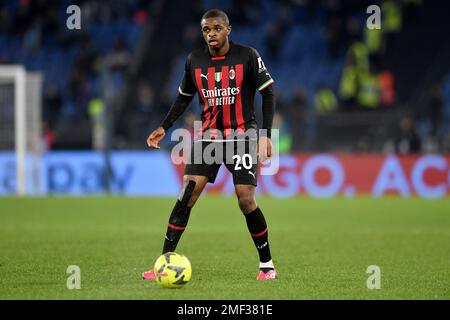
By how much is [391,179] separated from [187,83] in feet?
44.2

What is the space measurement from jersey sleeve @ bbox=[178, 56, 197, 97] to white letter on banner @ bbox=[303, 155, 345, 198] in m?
13.0

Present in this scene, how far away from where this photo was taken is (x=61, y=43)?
92.4 feet

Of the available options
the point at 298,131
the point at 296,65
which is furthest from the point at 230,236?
the point at 296,65

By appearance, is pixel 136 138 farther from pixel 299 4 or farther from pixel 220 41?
pixel 220 41

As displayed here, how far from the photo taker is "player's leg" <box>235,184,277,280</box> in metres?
7.53

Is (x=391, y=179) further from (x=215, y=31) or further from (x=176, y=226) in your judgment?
(x=215, y=31)

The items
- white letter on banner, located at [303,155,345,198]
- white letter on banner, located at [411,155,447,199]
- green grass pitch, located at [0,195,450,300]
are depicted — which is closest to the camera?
green grass pitch, located at [0,195,450,300]

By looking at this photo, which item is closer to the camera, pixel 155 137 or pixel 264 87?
pixel 264 87

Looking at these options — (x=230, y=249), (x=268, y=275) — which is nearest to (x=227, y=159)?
(x=268, y=275)

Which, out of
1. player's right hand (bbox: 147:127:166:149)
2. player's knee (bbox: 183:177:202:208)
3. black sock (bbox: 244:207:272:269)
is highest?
player's right hand (bbox: 147:127:166:149)

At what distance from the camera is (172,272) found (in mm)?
6855

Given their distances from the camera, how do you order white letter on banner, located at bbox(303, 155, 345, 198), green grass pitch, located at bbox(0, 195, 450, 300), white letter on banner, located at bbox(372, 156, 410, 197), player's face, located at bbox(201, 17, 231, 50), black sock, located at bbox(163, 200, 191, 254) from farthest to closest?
white letter on banner, located at bbox(303, 155, 345, 198), white letter on banner, located at bbox(372, 156, 410, 197), black sock, located at bbox(163, 200, 191, 254), player's face, located at bbox(201, 17, 231, 50), green grass pitch, located at bbox(0, 195, 450, 300)

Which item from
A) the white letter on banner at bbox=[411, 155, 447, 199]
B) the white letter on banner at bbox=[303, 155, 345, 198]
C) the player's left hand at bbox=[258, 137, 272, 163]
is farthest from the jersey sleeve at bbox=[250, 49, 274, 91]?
the white letter on banner at bbox=[303, 155, 345, 198]

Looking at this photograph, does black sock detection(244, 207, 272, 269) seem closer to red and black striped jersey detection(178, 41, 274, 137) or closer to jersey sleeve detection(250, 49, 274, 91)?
red and black striped jersey detection(178, 41, 274, 137)
